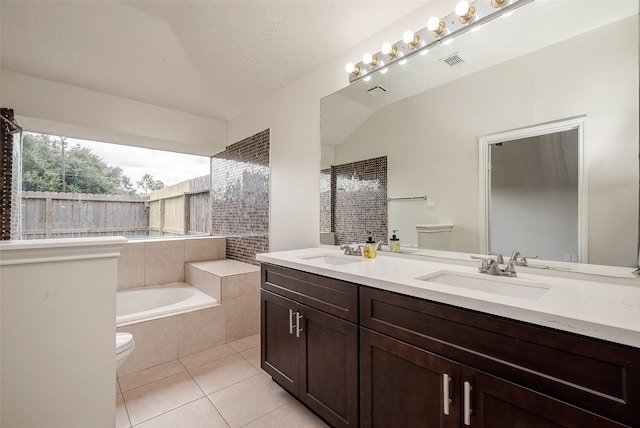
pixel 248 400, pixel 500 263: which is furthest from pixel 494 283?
pixel 248 400

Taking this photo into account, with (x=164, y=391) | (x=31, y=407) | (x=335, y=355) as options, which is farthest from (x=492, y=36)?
(x=164, y=391)

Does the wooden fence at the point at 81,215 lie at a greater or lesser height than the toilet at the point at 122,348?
greater

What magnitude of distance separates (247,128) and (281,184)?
108 cm

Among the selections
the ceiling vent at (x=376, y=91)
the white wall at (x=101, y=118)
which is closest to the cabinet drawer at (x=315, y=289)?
the ceiling vent at (x=376, y=91)

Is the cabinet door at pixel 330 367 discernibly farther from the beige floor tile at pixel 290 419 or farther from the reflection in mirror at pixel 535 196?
the reflection in mirror at pixel 535 196

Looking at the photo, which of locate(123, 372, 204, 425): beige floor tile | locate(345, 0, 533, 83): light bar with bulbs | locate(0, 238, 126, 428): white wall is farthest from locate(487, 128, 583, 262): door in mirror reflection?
locate(123, 372, 204, 425): beige floor tile

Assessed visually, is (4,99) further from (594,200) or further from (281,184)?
(594,200)

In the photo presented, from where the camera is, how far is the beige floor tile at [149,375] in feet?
6.60

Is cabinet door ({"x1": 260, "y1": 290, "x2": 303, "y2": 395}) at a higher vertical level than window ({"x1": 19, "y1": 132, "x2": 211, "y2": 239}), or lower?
lower

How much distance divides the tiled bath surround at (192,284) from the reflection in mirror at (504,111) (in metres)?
1.77

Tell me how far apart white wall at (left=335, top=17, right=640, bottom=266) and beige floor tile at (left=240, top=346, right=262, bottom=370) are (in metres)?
1.60

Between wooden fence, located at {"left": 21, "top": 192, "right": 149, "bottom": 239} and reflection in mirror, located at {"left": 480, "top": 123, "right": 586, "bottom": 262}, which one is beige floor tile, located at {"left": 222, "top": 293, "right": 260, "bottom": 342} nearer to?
wooden fence, located at {"left": 21, "top": 192, "right": 149, "bottom": 239}

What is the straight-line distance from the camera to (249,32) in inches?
79.4

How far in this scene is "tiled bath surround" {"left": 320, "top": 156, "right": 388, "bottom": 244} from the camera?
6.56 feet
